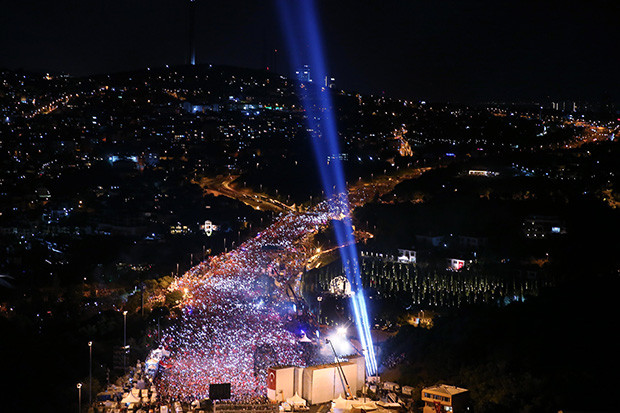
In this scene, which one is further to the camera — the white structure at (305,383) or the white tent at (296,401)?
the white structure at (305,383)

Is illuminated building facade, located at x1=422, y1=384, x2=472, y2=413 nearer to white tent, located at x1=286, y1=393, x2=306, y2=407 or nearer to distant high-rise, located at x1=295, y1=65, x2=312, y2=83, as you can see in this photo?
white tent, located at x1=286, y1=393, x2=306, y2=407

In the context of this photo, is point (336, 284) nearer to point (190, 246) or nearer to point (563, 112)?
point (190, 246)

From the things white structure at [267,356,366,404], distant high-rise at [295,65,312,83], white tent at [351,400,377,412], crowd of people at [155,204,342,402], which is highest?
distant high-rise at [295,65,312,83]

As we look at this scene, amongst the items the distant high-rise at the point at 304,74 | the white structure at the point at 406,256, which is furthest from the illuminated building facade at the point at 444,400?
the distant high-rise at the point at 304,74

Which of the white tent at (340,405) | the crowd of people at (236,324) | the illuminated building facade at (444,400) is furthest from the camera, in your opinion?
the crowd of people at (236,324)

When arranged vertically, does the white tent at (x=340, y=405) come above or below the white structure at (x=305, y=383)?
below

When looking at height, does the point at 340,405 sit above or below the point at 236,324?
below

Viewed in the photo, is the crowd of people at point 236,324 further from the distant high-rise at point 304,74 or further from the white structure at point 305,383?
the distant high-rise at point 304,74

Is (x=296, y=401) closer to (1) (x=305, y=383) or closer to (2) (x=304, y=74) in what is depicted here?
(1) (x=305, y=383)

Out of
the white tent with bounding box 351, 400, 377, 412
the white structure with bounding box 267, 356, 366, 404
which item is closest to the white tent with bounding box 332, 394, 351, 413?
the white tent with bounding box 351, 400, 377, 412

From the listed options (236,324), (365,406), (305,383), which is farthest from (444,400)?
(236,324)

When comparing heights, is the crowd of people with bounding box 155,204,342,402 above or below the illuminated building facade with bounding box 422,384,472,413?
above

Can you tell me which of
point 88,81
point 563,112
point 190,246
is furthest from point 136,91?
point 190,246
